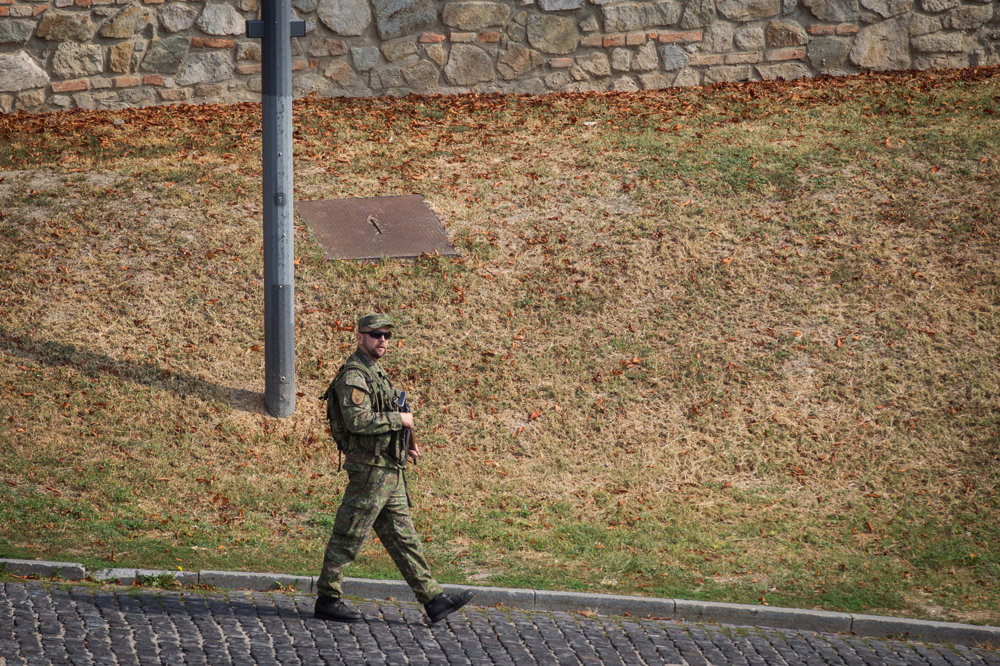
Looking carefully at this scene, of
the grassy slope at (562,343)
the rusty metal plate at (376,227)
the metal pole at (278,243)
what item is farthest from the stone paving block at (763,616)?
the rusty metal plate at (376,227)

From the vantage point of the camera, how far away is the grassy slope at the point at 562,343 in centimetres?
790

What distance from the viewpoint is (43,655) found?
5773mm

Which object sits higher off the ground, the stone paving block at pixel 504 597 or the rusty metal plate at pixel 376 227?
the rusty metal plate at pixel 376 227

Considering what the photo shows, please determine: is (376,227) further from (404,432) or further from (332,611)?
(332,611)

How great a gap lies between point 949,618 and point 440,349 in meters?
4.72

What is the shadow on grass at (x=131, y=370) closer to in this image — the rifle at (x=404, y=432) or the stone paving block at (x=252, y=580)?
the stone paving block at (x=252, y=580)

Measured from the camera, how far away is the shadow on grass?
9305 millimetres

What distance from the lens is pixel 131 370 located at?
372 inches

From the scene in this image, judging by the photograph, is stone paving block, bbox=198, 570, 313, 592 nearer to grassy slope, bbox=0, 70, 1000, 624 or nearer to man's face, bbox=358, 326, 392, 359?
grassy slope, bbox=0, 70, 1000, 624

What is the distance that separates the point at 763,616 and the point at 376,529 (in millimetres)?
2458

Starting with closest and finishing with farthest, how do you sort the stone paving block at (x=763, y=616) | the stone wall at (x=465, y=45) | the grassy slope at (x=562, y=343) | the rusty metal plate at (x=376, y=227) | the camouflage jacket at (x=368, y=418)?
the camouflage jacket at (x=368, y=418) < the stone paving block at (x=763, y=616) < the grassy slope at (x=562, y=343) < the rusty metal plate at (x=376, y=227) < the stone wall at (x=465, y=45)

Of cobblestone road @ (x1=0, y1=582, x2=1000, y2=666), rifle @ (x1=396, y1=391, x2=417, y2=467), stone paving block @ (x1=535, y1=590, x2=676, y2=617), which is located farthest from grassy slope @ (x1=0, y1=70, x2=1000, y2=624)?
rifle @ (x1=396, y1=391, x2=417, y2=467)

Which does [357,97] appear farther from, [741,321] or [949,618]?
[949,618]

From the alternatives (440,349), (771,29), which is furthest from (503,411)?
(771,29)
